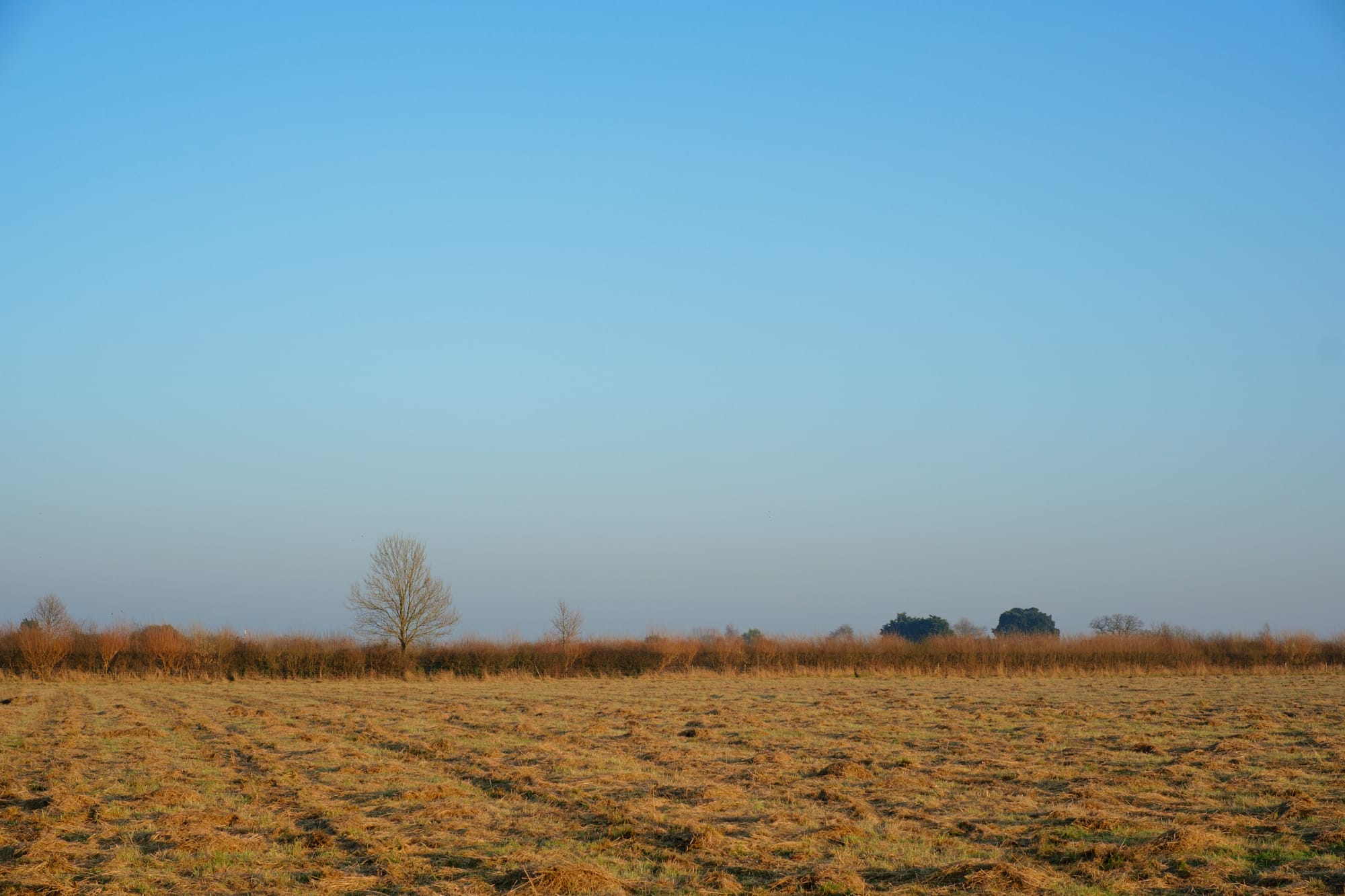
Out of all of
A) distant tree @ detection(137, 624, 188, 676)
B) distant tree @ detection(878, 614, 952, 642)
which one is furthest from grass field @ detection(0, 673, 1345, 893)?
distant tree @ detection(878, 614, 952, 642)

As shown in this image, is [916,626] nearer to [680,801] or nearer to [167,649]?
[167,649]

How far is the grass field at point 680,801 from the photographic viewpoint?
29.0 ft

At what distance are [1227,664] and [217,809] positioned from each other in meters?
50.0

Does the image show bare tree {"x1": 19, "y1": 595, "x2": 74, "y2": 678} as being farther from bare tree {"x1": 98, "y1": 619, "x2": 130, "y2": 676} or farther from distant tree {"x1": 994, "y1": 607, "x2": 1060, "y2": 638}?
distant tree {"x1": 994, "y1": 607, "x2": 1060, "y2": 638}

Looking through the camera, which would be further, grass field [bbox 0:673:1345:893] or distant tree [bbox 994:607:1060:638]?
distant tree [bbox 994:607:1060:638]

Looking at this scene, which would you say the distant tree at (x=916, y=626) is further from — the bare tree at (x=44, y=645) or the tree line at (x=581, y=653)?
the bare tree at (x=44, y=645)

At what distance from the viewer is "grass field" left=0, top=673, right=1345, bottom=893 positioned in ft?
29.0

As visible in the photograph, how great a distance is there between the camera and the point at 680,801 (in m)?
12.2

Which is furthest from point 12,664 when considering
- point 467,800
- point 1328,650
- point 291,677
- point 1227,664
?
point 1328,650

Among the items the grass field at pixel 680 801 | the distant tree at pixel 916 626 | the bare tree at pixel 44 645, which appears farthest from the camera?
the distant tree at pixel 916 626

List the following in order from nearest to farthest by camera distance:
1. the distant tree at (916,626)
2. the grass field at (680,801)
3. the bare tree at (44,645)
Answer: the grass field at (680,801) → the bare tree at (44,645) → the distant tree at (916,626)

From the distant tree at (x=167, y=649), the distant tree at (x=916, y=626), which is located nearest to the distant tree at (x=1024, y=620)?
the distant tree at (x=916, y=626)

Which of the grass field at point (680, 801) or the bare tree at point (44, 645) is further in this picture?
the bare tree at point (44, 645)

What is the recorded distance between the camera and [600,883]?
27.9ft
